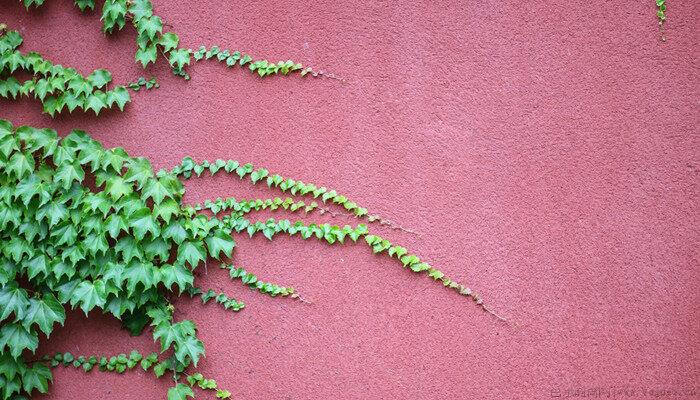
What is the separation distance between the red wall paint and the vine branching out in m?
0.08

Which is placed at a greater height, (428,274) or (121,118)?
(121,118)

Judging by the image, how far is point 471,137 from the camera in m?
3.31

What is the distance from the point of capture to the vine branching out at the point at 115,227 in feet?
10.4

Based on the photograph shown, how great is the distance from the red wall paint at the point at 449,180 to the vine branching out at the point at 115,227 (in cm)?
8

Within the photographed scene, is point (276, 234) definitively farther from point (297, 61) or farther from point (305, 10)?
point (305, 10)

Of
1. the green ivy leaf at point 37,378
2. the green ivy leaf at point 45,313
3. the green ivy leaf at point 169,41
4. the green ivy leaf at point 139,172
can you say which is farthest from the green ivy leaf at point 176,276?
the green ivy leaf at point 169,41

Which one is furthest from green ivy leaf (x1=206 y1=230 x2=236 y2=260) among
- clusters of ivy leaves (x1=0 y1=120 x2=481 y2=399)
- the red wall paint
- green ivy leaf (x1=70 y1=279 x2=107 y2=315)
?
green ivy leaf (x1=70 y1=279 x2=107 y2=315)

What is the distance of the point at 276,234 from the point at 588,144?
1840 millimetres

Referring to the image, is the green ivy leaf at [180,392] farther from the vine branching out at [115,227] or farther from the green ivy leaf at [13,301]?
the green ivy leaf at [13,301]

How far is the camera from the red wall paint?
316cm

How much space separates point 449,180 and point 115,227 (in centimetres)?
Result: 186

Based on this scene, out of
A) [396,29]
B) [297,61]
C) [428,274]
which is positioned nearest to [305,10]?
[297,61]

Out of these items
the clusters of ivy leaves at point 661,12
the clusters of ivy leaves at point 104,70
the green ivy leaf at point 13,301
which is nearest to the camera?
the green ivy leaf at point 13,301

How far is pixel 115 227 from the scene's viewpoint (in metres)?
3.14
